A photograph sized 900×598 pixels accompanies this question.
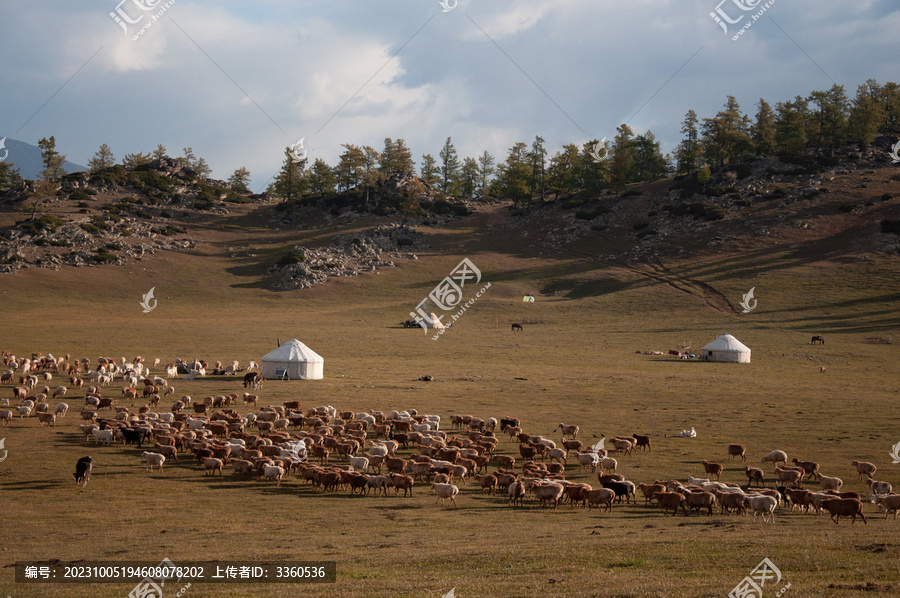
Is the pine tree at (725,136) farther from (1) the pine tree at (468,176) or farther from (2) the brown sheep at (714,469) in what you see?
(2) the brown sheep at (714,469)

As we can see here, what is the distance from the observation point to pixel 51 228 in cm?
9431

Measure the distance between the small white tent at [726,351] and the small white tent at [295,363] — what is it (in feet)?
104

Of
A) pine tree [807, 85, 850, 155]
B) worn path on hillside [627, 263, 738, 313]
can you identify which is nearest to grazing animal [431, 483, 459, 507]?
worn path on hillside [627, 263, 738, 313]

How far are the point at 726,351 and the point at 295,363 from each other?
111 feet

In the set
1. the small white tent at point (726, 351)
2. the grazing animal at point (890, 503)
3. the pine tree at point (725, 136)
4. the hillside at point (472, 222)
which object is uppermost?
the pine tree at point (725, 136)

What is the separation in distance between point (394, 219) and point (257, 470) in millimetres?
99316

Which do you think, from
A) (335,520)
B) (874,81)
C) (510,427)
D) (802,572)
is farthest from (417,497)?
(874,81)

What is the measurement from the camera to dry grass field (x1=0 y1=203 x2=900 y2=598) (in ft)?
39.8

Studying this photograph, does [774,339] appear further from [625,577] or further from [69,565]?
[69,565]

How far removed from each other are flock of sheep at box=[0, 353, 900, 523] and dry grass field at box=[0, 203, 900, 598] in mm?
615

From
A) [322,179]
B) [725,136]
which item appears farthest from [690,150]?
[322,179]

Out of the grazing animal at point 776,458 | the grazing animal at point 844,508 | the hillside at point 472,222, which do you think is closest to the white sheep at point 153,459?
the grazing animal at point 844,508

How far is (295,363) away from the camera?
1748 inches

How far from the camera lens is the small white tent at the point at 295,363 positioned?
146 feet
